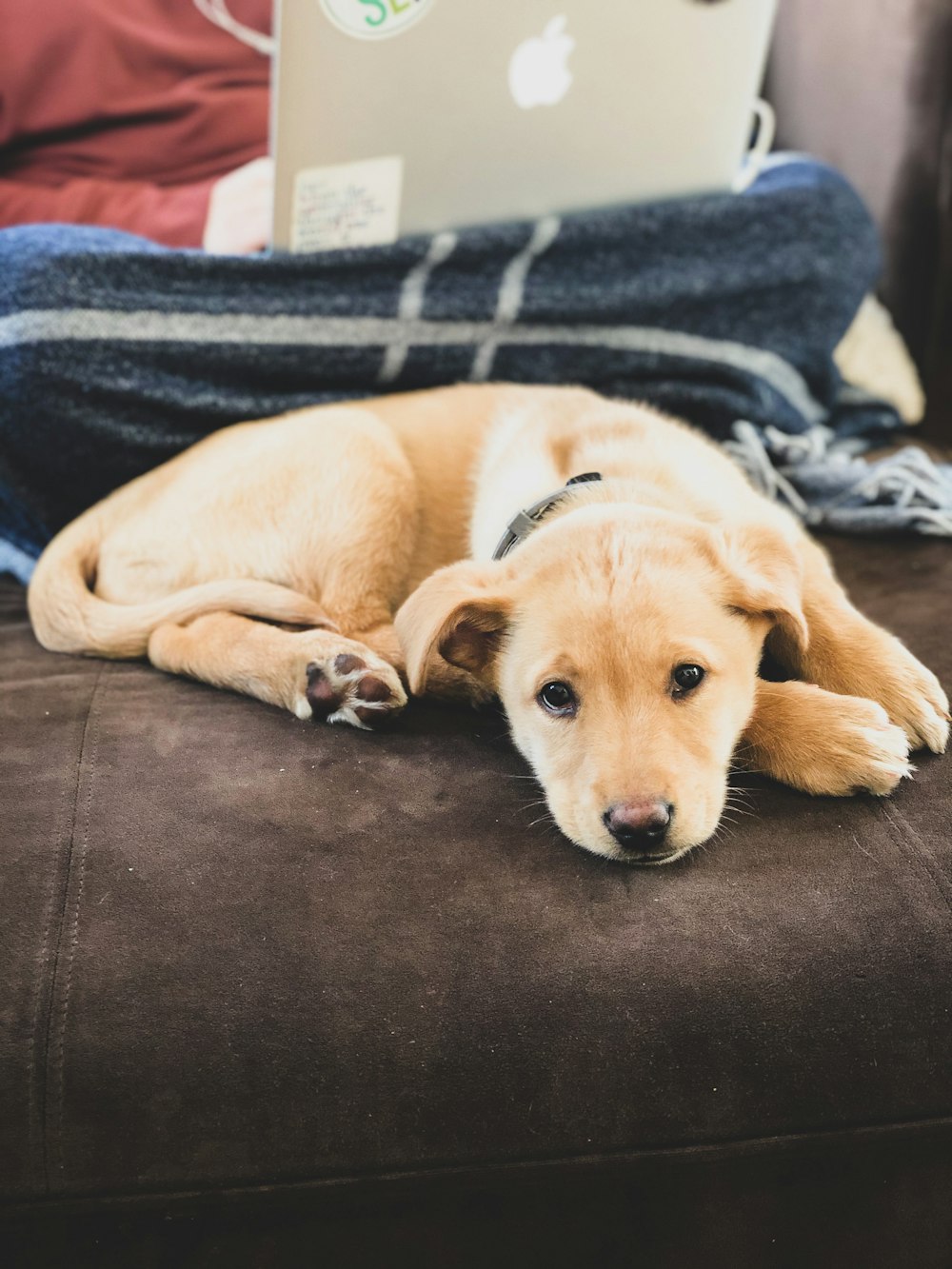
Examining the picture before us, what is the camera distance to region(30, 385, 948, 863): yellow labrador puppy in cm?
140

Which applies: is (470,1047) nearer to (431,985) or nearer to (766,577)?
(431,985)

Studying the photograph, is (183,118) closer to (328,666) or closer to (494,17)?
(494,17)

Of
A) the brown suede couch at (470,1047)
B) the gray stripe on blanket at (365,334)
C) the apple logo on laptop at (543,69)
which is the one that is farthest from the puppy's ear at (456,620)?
the apple logo on laptop at (543,69)

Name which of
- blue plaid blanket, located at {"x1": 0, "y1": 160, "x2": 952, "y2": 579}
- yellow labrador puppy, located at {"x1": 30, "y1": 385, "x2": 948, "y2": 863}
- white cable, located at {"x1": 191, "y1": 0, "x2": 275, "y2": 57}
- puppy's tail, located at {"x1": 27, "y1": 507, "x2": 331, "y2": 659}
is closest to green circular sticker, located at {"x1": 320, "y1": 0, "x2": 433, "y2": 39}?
blue plaid blanket, located at {"x1": 0, "y1": 160, "x2": 952, "y2": 579}

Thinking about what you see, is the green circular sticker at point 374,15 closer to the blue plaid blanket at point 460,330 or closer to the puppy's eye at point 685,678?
the blue plaid blanket at point 460,330

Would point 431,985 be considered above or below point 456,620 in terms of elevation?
below

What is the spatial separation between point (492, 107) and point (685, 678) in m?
1.12

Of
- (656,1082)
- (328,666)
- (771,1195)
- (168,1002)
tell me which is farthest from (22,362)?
(771,1195)

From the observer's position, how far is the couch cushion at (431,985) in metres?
1.11

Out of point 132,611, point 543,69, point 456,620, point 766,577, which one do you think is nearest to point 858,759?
point 766,577

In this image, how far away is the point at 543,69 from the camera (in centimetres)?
188

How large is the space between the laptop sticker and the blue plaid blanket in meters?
0.03

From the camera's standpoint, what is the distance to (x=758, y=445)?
227cm

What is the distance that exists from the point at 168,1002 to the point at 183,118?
2.27 meters
